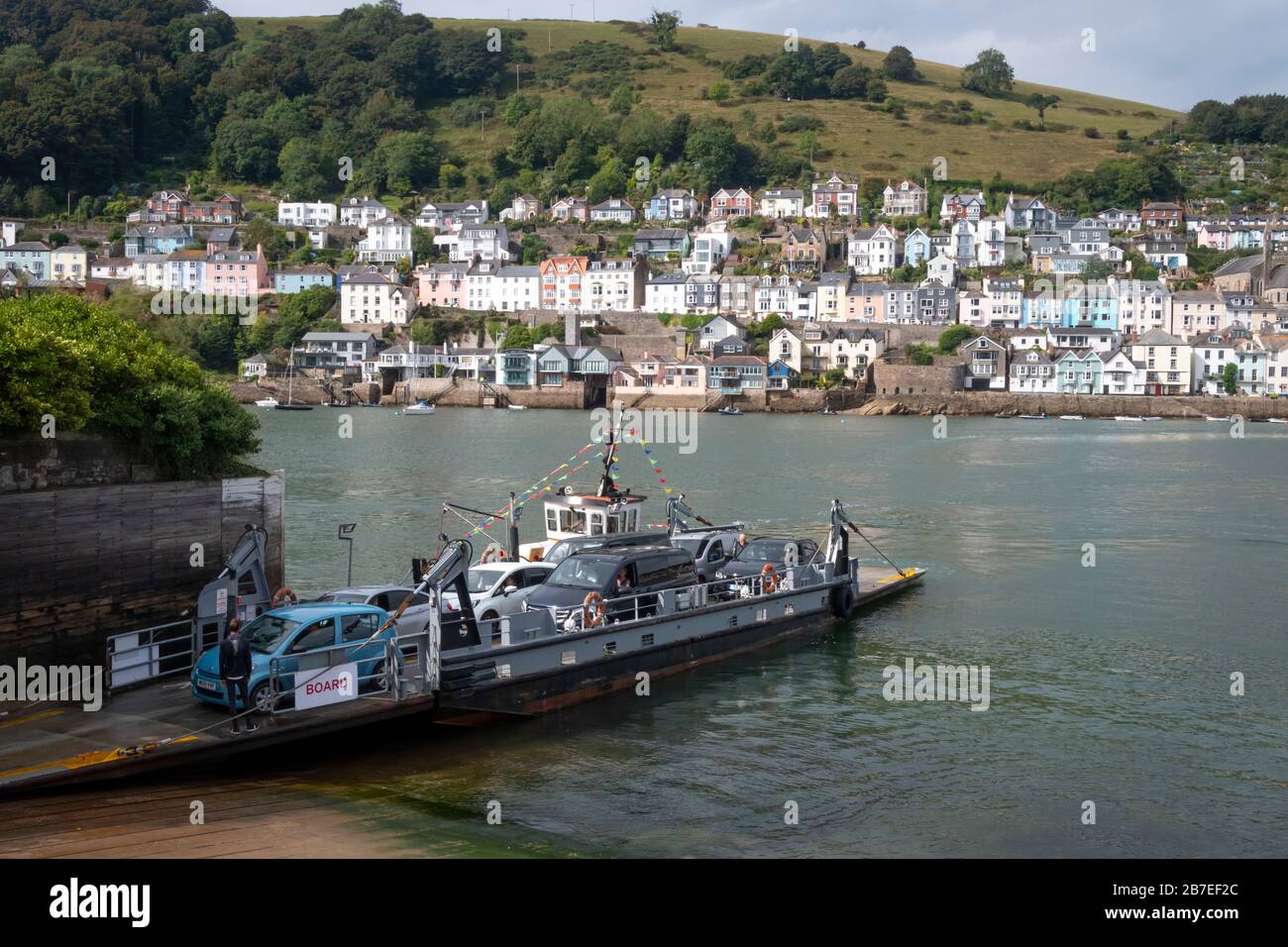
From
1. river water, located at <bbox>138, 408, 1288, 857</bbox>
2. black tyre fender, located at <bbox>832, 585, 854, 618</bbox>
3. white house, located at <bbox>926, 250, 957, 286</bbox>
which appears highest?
white house, located at <bbox>926, 250, 957, 286</bbox>

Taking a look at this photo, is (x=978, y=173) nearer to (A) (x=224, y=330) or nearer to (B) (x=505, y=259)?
(B) (x=505, y=259)

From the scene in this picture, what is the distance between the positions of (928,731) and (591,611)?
220 inches

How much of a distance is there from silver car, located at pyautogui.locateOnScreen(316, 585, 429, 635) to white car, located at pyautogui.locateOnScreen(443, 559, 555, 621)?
33.0 inches

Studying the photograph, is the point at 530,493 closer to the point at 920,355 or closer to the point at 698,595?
the point at 698,595

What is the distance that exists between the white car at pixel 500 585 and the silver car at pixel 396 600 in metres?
0.84

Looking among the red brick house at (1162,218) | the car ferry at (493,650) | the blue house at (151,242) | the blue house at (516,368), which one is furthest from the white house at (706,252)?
the car ferry at (493,650)

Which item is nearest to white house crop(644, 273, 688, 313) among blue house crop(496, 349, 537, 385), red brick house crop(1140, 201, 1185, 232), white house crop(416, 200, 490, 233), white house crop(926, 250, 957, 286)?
blue house crop(496, 349, 537, 385)

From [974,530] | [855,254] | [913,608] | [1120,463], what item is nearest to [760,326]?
[855,254]

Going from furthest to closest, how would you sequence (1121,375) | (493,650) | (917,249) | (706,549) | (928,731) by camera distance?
(917,249), (1121,375), (706,549), (928,731), (493,650)

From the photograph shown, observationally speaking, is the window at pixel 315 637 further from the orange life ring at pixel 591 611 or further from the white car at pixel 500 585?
the orange life ring at pixel 591 611

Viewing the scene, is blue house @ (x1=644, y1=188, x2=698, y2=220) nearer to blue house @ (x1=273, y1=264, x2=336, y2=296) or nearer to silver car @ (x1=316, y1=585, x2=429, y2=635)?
blue house @ (x1=273, y1=264, x2=336, y2=296)

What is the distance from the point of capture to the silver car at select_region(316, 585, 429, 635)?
1745cm

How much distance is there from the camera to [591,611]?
1955 centimetres

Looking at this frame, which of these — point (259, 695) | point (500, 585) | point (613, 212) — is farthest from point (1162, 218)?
point (259, 695)
